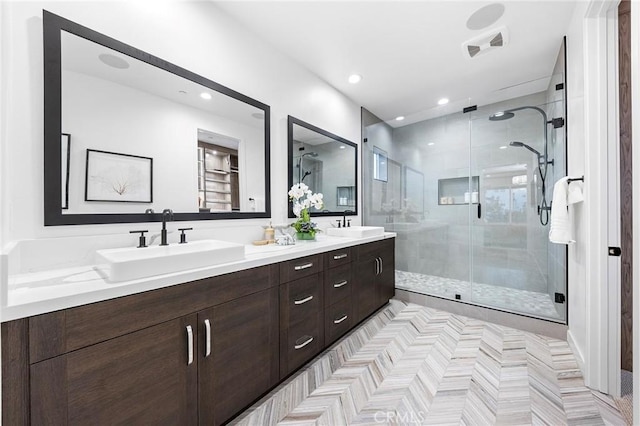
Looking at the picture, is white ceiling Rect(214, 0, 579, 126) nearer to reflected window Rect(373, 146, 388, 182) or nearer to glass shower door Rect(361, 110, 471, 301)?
glass shower door Rect(361, 110, 471, 301)

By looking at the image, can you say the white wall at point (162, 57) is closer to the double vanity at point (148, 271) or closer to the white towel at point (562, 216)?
the double vanity at point (148, 271)

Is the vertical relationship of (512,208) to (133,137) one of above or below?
below

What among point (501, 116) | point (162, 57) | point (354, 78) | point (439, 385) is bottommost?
point (439, 385)

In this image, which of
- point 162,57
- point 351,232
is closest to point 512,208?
point 351,232

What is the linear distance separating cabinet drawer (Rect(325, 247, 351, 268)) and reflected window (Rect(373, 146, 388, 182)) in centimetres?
170

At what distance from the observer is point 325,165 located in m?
2.79

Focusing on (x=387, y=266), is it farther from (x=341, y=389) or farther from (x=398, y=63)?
(x=398, y=63)

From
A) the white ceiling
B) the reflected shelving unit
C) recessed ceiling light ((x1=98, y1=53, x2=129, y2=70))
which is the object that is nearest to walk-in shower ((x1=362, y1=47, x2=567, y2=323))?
the white ceiling

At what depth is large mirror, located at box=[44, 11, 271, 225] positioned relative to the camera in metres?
1.17

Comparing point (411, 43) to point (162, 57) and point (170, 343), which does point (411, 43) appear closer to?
point (162, 57)

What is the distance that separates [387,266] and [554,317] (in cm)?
149

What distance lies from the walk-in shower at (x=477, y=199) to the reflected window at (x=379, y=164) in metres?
0.01

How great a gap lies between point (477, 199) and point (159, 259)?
10.6 feet

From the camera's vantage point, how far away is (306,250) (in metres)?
1.74
